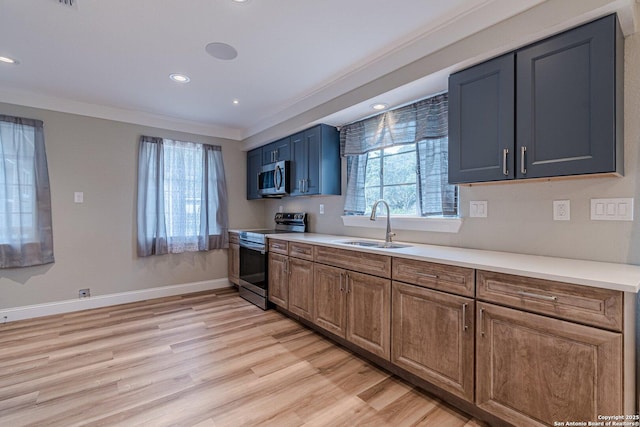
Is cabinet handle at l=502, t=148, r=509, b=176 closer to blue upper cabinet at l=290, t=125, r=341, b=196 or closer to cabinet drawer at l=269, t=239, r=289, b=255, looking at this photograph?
blue upper cabinet at l=290, t=125, r=341, b=196

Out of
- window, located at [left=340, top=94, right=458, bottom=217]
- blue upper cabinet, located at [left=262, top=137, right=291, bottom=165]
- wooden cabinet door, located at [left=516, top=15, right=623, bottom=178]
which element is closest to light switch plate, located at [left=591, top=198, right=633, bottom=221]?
wooden cabinet door, located at [left=516, top=15, right=623, bottom=178]

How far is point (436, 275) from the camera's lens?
175 centimetres

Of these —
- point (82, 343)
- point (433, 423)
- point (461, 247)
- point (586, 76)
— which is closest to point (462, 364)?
→ point (433, 423)

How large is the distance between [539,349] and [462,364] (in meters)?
0.42

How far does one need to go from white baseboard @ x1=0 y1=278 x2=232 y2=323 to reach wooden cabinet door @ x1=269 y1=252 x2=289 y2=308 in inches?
58.3

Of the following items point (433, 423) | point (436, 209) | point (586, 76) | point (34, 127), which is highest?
point (34, 127)

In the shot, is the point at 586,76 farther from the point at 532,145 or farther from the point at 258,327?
the point at 258,327

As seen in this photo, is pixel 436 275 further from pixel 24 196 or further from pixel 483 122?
pixel 24 196

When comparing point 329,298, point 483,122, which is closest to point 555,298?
point 483,122

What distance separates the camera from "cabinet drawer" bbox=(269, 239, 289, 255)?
Result: 3094mm

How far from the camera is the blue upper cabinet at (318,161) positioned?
319 centimetres

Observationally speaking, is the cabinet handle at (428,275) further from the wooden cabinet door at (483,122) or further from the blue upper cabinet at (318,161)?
the blue upper cabinet at (318,161)

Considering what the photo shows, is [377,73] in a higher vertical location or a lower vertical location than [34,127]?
higher

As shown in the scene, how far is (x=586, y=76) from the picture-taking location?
56.6 inches
